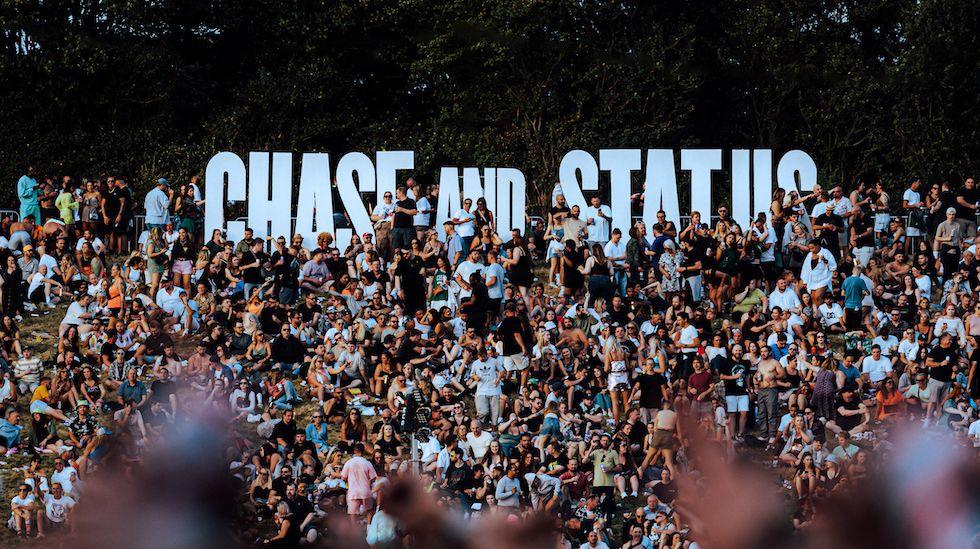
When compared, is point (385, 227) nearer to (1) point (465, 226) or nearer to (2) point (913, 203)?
(1) point (465, 226)

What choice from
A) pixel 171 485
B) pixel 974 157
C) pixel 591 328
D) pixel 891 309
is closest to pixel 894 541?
pixel 171 485

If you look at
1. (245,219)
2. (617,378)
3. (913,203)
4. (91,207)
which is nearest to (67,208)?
(91,207)

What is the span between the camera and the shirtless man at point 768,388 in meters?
19.2

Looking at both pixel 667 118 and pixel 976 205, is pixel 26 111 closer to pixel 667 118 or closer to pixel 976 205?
pixel 667 118

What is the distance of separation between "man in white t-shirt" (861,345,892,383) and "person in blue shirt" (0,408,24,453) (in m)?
12.1

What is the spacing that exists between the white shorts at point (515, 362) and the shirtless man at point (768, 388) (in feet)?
11.1

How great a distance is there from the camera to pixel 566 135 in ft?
123

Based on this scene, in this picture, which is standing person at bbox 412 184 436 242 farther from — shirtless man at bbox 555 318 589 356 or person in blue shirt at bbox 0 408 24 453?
person in blue shirt at bbox 0 408 24 453

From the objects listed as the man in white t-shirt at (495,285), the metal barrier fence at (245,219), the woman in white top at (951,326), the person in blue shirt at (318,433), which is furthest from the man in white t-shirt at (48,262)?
the woman in white top at (951,326)

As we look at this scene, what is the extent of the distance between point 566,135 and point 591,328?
664 inches

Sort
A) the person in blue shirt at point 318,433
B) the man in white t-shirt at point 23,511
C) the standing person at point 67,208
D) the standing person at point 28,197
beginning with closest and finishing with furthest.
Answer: the man in white t-shirt at point 23,511 → the person in blue shirt at point 318,433 → the standing person at point 67,208 → the standing person at point 28,197

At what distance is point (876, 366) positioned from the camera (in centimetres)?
2022

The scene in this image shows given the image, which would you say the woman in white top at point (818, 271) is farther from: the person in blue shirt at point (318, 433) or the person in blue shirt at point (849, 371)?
the person in blue shirt at point (318, 433)

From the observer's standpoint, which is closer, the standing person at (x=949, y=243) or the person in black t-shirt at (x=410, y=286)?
the person in black t-shirt at (x=410, y=286)
